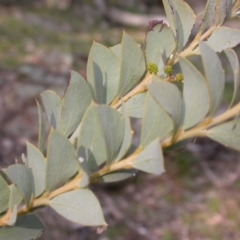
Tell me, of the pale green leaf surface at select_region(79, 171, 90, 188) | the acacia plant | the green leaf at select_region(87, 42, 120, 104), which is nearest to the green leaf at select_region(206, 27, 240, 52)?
the acacia plant

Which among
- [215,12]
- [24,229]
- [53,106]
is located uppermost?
[215,12]

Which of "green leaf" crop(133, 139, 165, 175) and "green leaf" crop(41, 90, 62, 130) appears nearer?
"green leaf" crop(133, 139, 165, 175)

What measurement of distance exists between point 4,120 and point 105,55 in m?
2.44

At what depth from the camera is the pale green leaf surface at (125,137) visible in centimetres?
45

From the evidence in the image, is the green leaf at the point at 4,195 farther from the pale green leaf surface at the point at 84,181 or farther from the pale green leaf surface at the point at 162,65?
the pale green leaf surface at the point at 162,65

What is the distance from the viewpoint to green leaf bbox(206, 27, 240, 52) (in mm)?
548

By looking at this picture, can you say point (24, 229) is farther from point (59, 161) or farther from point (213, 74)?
point (213, 74)

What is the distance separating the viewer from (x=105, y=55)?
540 mm

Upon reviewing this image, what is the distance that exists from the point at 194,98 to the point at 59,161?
0.13 meters

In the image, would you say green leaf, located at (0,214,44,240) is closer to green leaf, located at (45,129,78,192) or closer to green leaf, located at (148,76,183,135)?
green leaf, located at (45,129,78,192)

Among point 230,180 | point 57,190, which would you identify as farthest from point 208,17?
point 230,180

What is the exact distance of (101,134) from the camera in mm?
454

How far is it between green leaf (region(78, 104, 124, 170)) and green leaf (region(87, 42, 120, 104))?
8cm

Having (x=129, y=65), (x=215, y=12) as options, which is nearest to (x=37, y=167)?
(x=129, y=65)
